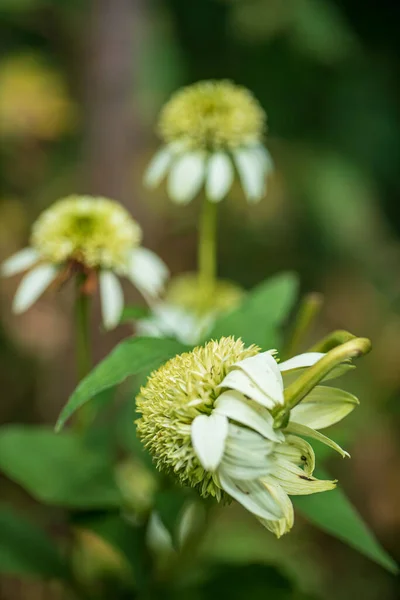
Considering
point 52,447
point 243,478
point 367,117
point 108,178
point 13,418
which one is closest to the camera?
point 243,478

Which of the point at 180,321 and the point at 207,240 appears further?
the point at 180,321

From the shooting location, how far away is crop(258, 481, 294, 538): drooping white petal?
1.42ft

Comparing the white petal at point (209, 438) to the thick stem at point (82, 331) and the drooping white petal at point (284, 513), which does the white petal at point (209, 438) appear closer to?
the drooping white petal at point (284, 513)

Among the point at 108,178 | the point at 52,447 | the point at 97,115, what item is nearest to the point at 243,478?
the point at 52,447

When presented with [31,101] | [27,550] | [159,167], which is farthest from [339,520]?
[31,101]

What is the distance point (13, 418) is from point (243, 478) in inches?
61.4

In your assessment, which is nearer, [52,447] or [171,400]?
[171,400]

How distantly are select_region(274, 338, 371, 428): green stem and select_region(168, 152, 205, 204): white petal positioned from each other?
1.44 feet

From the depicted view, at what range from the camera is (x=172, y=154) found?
88 centimetres

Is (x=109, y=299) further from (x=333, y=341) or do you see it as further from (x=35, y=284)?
(x=333, y=341)

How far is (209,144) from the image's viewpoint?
0.89m

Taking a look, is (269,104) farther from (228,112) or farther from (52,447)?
(52,447)

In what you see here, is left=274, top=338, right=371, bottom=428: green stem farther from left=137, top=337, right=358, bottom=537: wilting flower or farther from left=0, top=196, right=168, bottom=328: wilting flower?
left=0, top=196, right=168, bottom=328: wilting flower

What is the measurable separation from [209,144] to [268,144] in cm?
201
